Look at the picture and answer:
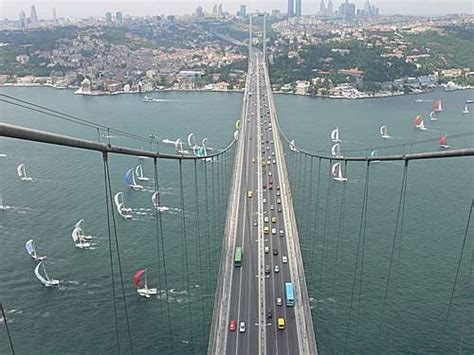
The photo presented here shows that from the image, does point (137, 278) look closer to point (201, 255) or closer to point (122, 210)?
point (201, 255)

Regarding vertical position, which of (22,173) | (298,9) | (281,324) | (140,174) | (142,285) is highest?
(298,9)

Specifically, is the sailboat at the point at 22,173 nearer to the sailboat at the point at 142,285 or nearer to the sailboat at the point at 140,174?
the sailboat at the point at 140,174

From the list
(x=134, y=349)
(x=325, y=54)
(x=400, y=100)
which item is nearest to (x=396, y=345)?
(x=134, y=349)

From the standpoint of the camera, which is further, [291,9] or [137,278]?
[291,9]

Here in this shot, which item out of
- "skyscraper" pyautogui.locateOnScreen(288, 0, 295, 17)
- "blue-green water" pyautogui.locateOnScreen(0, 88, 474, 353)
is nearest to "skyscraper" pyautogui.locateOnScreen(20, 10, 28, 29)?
"skyscraper" pyautogui.locateOnScreen(288, 0, 295, 17)

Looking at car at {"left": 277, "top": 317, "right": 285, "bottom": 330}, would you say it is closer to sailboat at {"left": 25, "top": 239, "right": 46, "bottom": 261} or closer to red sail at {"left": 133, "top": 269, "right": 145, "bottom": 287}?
red sail at {"left": 133, "top": 269, "right": 145, "bottom": 287}

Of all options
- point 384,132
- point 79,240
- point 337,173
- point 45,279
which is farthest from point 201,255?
point 384,132

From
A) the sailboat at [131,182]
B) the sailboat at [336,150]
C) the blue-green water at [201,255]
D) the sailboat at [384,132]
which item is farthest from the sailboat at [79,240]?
the sailboat at [384,132]
